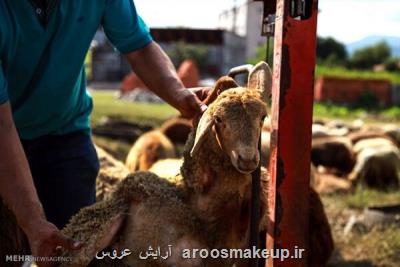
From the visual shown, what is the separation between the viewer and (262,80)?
Result: 2.43m

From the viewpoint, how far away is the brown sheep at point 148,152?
5.81 m

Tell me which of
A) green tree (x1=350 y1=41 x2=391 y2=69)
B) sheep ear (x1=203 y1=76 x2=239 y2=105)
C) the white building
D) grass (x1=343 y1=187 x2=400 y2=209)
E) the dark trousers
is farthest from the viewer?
green tree (x1=350 y1=41 x2=391 y2=69)

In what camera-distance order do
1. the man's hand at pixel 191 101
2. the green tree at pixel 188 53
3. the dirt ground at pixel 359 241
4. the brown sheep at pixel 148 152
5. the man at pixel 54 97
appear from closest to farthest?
the man at pixel 54 97
the man's hand at pixel 191 101
the dirt ground at pixel 359 241
the brown sheep at pixel 148 152
the green tree at pixel 188 53

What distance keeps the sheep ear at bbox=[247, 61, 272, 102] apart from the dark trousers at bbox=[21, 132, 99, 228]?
1.06m

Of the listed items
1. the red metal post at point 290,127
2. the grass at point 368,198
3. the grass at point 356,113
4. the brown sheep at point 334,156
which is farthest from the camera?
the grass at point 356,113

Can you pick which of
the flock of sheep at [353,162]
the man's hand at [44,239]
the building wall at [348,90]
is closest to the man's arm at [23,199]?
the man's hand at [44,239]

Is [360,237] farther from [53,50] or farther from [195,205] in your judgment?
[53,50]

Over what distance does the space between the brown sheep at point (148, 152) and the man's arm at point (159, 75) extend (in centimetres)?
269

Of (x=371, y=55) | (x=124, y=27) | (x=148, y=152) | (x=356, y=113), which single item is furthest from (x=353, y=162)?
(x=371, y=55)

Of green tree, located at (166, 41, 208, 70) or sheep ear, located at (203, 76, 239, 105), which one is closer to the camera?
sheep ear, located at (203, 76, 239, 105)

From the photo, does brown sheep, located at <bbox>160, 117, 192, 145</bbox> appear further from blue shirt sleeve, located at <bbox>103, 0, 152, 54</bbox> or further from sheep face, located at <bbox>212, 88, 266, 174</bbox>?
sheep face, located at <bbox>212, 88, 266, 174</bbox>

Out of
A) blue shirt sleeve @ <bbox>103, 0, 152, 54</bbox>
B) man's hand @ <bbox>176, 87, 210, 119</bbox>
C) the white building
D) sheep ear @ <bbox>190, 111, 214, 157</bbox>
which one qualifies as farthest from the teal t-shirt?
the white building

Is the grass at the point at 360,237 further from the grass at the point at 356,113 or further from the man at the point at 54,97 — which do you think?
the grass at the point at 356,113

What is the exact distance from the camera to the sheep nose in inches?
82.7
